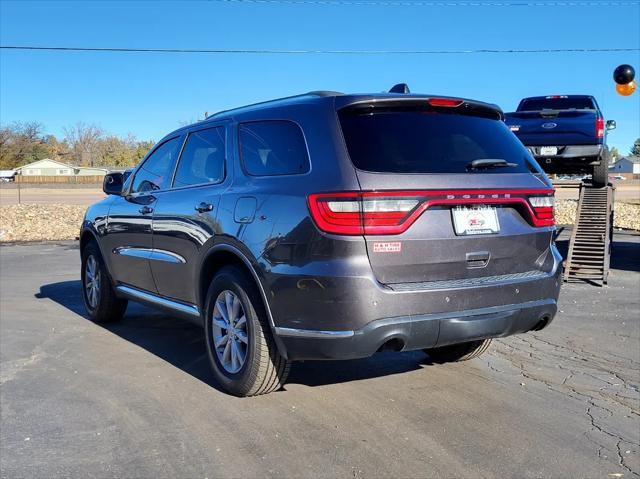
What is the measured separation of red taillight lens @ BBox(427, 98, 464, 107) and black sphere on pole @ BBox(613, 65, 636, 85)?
6925 mm

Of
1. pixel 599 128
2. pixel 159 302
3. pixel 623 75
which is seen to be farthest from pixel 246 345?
pixel 599 128

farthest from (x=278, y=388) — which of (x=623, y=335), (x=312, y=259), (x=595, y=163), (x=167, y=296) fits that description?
(x=595, y=163)

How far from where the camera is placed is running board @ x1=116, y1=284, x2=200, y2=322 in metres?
5.05

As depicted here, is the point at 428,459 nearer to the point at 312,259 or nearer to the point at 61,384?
the point at 312,259

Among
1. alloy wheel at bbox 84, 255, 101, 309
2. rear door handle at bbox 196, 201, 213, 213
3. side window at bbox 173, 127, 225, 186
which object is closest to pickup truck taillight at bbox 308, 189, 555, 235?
rear door handle at bbox 196, 201, 213, 213

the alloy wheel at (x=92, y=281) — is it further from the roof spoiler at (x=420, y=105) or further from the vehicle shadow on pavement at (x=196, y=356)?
the roof spoiler at (x=420, y=105)

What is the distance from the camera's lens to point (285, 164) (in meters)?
4.12

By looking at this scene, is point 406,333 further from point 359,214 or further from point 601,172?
point 601,172

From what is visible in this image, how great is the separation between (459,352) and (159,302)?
8.30 ft

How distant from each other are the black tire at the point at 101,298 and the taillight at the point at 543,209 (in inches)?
167

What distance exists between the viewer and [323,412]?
4.22 m

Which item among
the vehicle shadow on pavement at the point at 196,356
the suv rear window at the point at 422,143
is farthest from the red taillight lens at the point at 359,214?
the vehicle shadow on pavement at the point at 196,356

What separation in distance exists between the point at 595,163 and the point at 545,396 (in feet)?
27.6

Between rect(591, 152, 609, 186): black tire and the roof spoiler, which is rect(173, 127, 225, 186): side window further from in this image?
rect(591, 152, 609, 186): black tire
